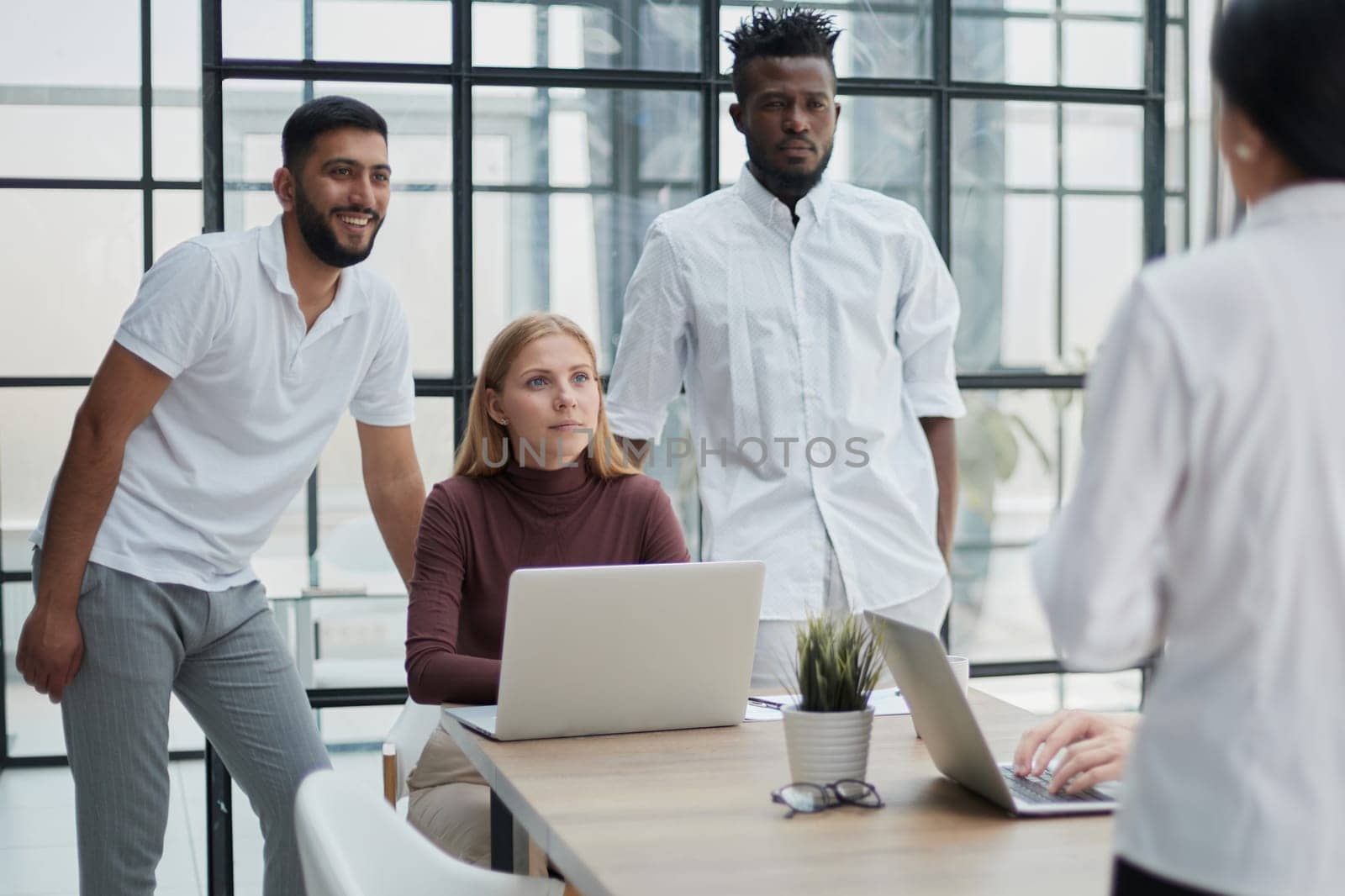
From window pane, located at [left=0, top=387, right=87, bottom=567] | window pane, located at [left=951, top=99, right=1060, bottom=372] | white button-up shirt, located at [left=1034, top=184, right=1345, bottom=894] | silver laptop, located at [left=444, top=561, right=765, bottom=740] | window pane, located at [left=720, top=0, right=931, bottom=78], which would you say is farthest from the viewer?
window pane, located at [left=0, top=387, right=87, bottom=567]

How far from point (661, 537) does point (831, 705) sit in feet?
Result: 3.09

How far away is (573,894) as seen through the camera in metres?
1.76

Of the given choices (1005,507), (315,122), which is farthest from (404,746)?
(1005,507)

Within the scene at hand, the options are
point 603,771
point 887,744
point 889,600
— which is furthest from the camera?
point 889,600

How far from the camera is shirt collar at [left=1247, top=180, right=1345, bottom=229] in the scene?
2.97 ft

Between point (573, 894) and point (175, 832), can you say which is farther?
point (175, 832)

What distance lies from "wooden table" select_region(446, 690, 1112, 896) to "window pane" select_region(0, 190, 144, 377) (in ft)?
12.6

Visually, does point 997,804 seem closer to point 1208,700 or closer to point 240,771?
point 1208,700

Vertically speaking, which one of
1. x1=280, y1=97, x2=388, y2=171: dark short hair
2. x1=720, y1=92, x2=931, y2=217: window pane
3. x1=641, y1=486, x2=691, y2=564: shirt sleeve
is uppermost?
x1=720, y1=92, x2=931, y2=217: window pane

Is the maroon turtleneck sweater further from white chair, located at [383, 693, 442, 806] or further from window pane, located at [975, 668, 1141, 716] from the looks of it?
window pane, located at [975, 668, 1141, 716]

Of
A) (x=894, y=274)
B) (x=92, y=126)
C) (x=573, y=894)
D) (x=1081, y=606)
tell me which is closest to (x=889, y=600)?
(x=894, y=274)

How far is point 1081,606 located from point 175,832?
4206 mm

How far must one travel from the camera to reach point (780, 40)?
2.79 meters

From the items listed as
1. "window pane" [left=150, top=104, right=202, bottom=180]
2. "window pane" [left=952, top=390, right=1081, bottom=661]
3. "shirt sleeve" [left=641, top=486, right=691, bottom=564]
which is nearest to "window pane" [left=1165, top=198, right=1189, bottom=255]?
"window pane" [left=952, top=390, right=1081, bottom=661]
